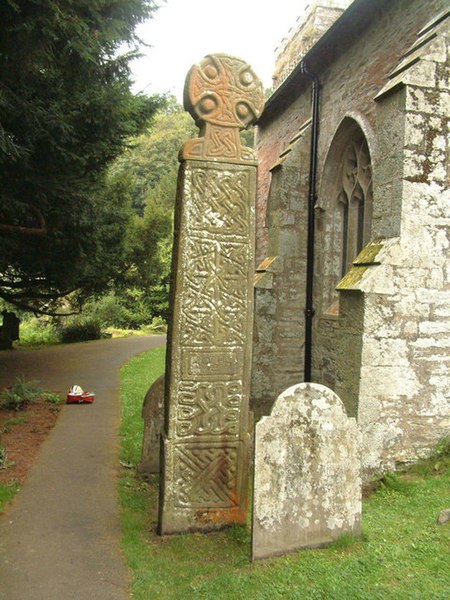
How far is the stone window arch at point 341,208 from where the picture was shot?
940 cm

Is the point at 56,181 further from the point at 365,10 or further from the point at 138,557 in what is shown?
the point at 138,557

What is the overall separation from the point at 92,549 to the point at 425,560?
8.51 ft

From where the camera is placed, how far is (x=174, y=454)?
4.55 metres

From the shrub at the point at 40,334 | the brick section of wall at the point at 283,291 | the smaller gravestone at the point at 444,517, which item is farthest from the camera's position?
the shrub at the point at 40,334

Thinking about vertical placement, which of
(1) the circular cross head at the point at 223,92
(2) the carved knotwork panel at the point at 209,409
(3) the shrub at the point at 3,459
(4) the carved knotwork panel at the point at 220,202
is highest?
(1) the circular cross head at the point at 223,92

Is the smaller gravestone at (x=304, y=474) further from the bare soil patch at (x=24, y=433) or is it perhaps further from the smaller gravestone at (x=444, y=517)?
the bare soil patch at (x=24, y=433)

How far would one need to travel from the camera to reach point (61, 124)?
8578mm

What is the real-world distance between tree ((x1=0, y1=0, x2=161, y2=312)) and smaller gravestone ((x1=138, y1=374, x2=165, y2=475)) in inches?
133

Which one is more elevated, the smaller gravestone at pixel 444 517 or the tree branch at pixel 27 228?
the tree branch at pixel 27 228

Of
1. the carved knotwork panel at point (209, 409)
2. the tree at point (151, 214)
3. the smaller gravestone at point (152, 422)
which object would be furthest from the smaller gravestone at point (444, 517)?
the tree at point (151, 214)

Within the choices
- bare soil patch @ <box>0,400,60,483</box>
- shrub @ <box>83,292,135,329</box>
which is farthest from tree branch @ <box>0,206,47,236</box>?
shrub @ <box>83,292,135,329</box>

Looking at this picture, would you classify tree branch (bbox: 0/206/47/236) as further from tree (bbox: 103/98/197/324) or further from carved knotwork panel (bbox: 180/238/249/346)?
carved knotwork panel (bbox: 180/238/249/346)

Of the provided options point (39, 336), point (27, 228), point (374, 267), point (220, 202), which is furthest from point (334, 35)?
point (39, 336)

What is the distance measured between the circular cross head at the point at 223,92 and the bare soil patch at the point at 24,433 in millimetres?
4376
